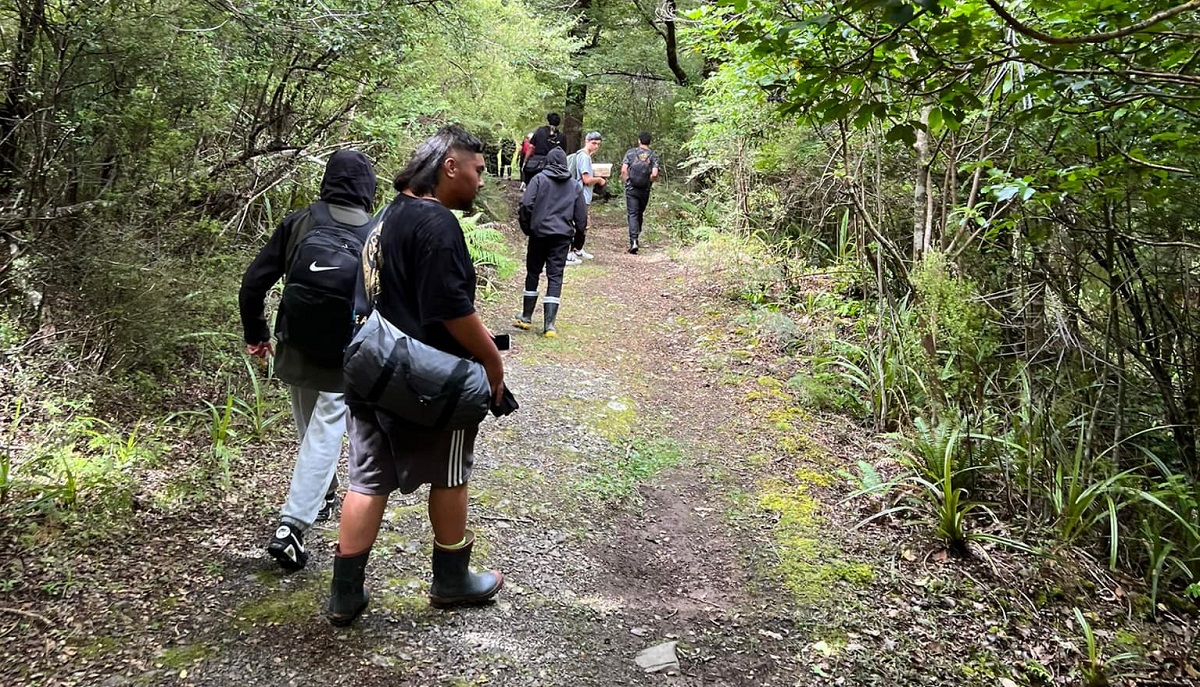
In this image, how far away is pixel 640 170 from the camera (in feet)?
41.1

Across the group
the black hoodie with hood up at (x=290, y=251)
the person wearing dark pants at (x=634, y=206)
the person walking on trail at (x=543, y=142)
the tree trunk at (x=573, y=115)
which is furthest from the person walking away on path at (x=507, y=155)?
the black hoodie with hood up at (x=290, y=251)

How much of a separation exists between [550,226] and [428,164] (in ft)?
14.7

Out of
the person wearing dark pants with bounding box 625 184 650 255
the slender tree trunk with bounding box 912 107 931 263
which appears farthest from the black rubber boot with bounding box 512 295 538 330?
the person wearing dark pants with bounding box 625 184 650 255

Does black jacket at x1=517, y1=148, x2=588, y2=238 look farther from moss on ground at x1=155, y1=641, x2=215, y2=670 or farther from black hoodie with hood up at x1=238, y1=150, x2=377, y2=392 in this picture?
moss on ground at x1=155, y1=641, x2=215, y2=670

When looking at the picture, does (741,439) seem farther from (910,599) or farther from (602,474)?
(910,599)

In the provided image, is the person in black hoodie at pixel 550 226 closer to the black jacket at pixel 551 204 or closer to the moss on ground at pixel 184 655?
the black jacket at pixel 551 204

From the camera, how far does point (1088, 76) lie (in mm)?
2715

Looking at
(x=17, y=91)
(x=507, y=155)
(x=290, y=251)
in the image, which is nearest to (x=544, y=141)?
(x=17, y=91)

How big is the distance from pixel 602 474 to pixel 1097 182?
3.05 metres

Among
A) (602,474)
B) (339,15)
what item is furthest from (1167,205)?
(339,15)

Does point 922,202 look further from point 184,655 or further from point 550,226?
point 184,655

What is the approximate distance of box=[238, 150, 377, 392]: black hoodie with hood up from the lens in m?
3.17

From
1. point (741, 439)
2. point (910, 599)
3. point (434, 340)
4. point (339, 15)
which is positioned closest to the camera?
point (434, 340)

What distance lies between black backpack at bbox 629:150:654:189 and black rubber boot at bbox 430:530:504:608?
33.6ft
